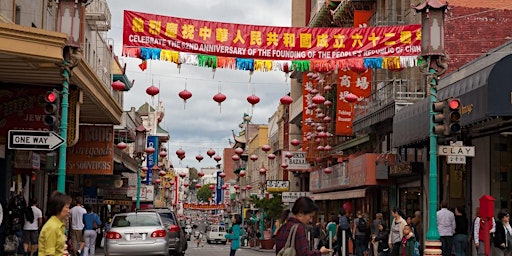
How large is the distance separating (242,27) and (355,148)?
20.6 m

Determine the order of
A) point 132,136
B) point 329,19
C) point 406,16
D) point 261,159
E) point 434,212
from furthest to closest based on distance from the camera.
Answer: point 261,159, point 132,136, point 329,19, point 406,16, point 434,212

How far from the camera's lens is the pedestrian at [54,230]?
10.5 meters

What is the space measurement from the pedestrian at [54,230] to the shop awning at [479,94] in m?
11.6

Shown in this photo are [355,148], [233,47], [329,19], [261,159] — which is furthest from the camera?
[261,159]

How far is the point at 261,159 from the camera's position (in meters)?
101

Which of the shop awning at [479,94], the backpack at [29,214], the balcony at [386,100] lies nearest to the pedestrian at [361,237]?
the shop awning at [479,94]

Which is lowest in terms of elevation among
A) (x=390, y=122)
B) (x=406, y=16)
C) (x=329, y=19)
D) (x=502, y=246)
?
(x=502, y=246)

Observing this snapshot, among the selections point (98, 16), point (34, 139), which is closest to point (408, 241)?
point (34, 139)

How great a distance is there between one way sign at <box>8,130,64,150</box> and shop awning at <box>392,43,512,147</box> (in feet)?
31.1

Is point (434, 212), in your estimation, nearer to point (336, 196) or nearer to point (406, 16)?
point (406, 16)

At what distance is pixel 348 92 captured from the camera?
131 feet

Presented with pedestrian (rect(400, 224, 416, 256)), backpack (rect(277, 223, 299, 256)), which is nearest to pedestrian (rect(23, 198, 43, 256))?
pedestrian (rect(400, 224, 416, 256))

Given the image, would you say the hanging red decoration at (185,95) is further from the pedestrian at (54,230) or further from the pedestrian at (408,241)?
the pedestrian at (54,230)

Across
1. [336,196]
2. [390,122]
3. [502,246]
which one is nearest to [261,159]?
[336,196]
